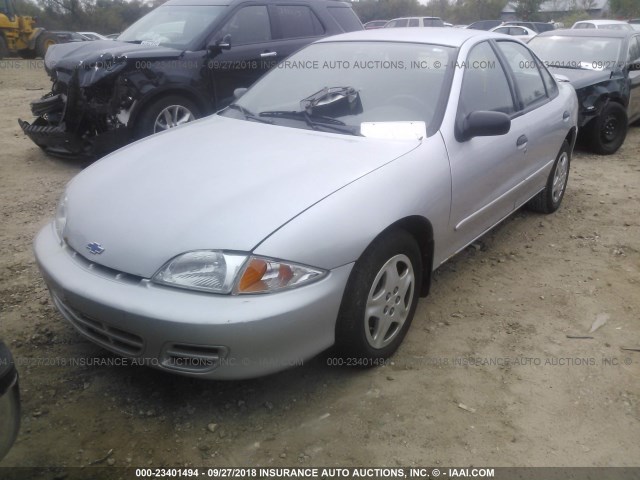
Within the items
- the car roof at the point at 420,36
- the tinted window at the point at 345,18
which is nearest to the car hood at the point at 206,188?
the car roof at the point at 420,36

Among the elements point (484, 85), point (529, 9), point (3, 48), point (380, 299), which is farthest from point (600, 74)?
point (529, 9)

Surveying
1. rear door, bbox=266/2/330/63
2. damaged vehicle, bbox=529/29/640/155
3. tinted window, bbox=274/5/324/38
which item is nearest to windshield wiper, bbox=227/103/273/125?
rear door, bbox=266/2/330/63

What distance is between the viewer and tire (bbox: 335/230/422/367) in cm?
236

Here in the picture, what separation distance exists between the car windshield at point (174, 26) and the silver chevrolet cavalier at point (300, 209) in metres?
2.74

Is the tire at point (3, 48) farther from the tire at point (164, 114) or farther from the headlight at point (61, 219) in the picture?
the headlight at point (61, 219)

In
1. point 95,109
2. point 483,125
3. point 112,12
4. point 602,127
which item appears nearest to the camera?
point 483,125

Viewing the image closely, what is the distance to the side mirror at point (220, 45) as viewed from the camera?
594 cm

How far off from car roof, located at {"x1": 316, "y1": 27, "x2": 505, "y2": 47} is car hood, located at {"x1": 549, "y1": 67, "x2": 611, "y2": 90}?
329cm

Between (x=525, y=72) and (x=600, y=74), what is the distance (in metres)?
3.36

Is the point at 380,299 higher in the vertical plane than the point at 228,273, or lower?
lower

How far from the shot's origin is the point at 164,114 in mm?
5684

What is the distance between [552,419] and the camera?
239 cm

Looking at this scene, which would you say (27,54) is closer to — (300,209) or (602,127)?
(602,127)

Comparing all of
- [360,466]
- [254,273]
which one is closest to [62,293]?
[254,273]
